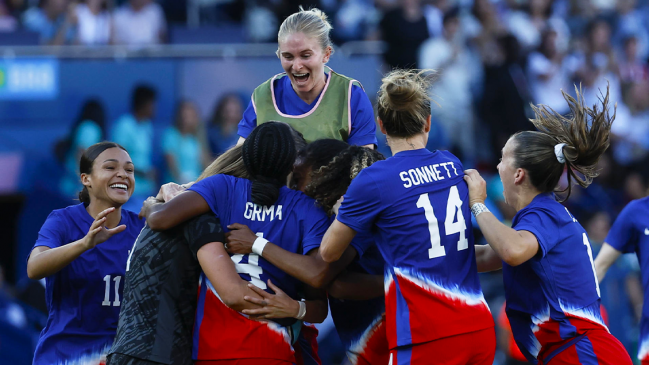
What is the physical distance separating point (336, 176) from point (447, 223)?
626 millimetres

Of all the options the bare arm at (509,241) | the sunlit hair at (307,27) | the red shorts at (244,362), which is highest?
the sunlit hair at (307,27)

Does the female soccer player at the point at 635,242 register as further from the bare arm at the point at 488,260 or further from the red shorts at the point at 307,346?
the red shorts at the point at 307,346

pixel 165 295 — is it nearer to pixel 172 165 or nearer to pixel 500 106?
pixel 172 165

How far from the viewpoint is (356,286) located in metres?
3.58

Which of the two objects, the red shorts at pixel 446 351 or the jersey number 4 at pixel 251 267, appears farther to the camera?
the jersey number 4 at pixel 251 267

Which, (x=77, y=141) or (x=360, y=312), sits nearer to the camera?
(x=360, y=312)

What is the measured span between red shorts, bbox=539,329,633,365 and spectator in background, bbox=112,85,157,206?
5852 mm

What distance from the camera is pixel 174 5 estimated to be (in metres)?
A: 10.3

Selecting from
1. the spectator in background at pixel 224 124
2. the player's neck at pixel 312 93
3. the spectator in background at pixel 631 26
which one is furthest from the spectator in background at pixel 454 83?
the player's neck at pixel 312 93

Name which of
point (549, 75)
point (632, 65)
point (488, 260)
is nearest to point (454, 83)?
point (549, 75)

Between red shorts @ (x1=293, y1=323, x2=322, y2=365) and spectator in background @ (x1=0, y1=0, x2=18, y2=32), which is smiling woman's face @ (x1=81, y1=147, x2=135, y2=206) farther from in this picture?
spectator in background @ (x1=0, y1=0, x2=18, y2=32)

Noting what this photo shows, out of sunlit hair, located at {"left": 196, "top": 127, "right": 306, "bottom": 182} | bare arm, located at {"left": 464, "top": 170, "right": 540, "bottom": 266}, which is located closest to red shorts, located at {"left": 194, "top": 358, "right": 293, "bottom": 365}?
sunlit hair, located at {"left": 196, "top": 127, "right": 306, "bottom": 182}

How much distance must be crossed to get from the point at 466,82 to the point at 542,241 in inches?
276

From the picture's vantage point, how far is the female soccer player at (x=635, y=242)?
4480 mm
